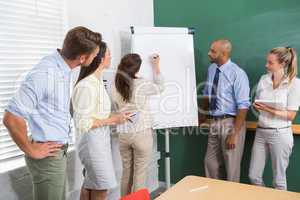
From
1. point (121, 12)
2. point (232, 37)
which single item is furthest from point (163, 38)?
point (232, 37)

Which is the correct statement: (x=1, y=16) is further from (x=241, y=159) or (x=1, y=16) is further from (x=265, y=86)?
(x=241, y=159)

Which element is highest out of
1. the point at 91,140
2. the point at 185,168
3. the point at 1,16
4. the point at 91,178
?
the point at 1,16

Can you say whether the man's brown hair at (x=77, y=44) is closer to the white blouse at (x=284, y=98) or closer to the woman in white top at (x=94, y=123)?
the woman in white top at (x=94, y=123)

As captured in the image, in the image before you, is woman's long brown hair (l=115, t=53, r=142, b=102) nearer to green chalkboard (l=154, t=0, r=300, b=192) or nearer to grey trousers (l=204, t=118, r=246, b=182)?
grey trousers (l=204, t=118, r=246, b=182)

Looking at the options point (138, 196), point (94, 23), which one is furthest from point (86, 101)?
point (94, 23)

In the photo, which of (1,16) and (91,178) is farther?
(91,178)

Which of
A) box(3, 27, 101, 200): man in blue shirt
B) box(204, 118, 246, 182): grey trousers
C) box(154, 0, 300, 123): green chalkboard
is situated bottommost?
box(204, 118, 246, 182): grey trousers

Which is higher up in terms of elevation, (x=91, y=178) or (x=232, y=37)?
(x=232, y=37)

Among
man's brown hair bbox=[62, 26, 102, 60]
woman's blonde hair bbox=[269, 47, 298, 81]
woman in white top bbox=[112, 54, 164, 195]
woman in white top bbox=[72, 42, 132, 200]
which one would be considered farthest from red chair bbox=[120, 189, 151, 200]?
woman's blonde hair bbox=[269, 47, 298, 81]

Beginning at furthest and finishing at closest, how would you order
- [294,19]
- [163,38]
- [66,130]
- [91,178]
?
1. [163,38]
2. [294,19]
3. [91,178]
4. [66,130]

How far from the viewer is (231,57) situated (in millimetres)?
3504

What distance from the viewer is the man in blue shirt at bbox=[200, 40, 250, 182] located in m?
3.11

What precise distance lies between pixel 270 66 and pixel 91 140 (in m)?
1.77

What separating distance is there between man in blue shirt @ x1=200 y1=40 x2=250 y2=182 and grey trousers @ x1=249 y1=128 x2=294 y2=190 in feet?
0.64
